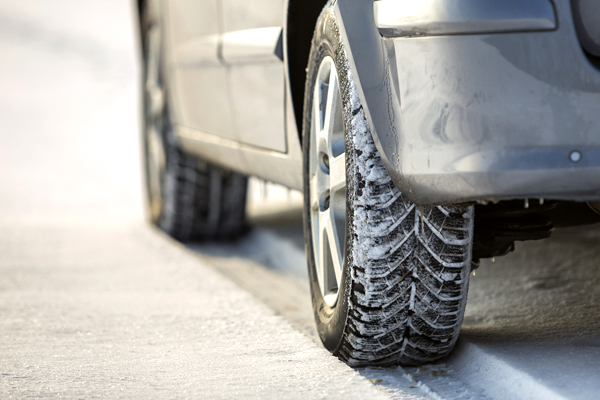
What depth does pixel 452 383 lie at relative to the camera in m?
1.77

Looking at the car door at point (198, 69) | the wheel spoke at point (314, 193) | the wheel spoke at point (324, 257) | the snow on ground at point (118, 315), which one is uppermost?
the car door at point (198, 69)

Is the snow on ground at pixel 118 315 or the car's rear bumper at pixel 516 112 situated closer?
the car's rear bumper at pixel 516 112

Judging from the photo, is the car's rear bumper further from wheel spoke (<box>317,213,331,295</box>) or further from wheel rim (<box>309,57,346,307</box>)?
wheel spoke (<box>317,213,331,295</box>)

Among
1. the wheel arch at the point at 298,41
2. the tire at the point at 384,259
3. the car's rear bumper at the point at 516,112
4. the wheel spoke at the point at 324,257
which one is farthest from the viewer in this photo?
the wheel arch at the point at 298,41

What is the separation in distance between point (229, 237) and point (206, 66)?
4.77ft

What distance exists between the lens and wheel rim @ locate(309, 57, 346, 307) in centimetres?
182

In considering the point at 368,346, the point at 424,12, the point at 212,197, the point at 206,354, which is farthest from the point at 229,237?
the point at 424,12

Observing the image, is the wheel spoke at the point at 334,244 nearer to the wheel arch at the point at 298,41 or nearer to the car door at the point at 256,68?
the wheel arch at the point at 298,41

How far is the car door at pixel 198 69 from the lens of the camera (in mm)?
2932

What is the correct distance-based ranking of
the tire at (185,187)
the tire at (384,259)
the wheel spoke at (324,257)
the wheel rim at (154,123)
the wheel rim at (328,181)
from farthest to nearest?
1. the wheel rim at (154,123)
2. the tire at (185,187)
3. the wheel spoke at (324,257)
4. the wheel rim at (328,181)
5. the tire at (384,259)

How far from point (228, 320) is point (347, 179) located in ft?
2.80

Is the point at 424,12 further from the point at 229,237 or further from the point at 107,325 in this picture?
the point at 229,237

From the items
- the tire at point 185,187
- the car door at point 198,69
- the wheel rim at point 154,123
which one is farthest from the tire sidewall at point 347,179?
the wheel rim at point 154,123

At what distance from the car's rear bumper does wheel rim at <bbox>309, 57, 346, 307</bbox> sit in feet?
1.28
